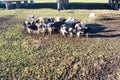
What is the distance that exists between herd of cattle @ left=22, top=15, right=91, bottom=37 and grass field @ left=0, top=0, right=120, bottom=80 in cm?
79

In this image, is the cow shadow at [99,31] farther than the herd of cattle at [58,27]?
Yes

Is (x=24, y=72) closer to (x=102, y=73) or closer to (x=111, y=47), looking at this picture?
(x=102, y=73)

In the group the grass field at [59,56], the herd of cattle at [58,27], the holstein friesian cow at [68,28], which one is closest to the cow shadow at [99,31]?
the grass field at [59,56]

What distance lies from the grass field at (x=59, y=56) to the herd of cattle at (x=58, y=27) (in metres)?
0.79

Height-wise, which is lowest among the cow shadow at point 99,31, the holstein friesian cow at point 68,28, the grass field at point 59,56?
the grass field at point 59,56

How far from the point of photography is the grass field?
20578 millimetres

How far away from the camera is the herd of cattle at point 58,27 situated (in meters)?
29.4

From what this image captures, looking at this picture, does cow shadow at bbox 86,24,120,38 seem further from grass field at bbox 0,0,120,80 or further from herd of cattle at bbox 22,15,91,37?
herd of cattle at bbox 22,15,91,37

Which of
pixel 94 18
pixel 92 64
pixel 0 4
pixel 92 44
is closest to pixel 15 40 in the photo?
pixel 92 44

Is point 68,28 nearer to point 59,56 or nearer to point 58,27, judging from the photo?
point 58,27

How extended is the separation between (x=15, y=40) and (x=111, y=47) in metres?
10.5

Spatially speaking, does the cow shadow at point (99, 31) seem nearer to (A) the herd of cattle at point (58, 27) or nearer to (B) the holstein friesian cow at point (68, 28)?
(A) the herd of cattle at point (58, 27)

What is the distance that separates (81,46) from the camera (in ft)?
86.6

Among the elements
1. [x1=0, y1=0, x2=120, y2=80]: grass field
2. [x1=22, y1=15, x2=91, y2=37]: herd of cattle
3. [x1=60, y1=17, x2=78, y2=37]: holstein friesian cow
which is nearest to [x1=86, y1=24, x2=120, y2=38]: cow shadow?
[x1=0, y1=0, x2=120, y2=80]: grass field
